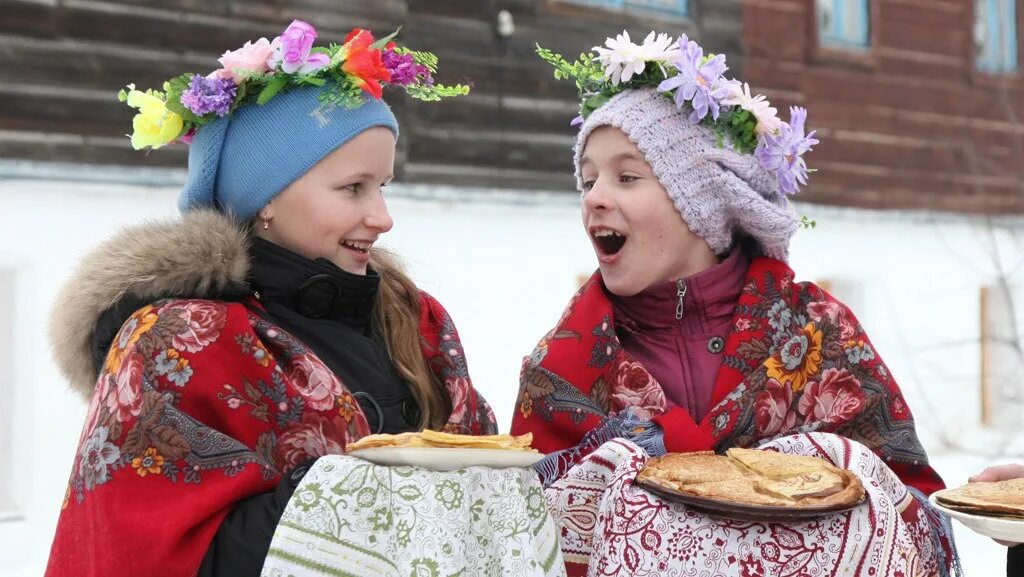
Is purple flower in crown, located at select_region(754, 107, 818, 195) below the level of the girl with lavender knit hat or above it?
above

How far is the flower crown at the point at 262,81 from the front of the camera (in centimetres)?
237

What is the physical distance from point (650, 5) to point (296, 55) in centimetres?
453

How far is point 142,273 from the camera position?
2199 mm

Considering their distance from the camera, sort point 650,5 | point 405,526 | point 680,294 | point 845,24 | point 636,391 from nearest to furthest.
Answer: point 405,526
point 636,391
point 680,294
point 650,5
point 845,24

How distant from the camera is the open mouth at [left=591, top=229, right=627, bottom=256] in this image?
2600 mm

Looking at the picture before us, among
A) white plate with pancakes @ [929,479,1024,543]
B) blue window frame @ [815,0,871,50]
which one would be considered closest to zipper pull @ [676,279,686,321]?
white plate with pancakes @ [929,479,1024,543]

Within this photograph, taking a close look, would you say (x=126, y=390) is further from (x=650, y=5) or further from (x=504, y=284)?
(x=650, y=5)

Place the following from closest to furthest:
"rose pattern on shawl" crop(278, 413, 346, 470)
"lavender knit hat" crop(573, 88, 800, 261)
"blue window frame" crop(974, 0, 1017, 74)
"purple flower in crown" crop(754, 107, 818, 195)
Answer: "rose pattern on shawl" crop(278, 413, 346, 470), "lavender knit hat" crop(573, 88, 800, 261), "purple flower in crown" crop(754, 107, 818, 195), "blue window frame" crop(974, 0, 1017, 74)

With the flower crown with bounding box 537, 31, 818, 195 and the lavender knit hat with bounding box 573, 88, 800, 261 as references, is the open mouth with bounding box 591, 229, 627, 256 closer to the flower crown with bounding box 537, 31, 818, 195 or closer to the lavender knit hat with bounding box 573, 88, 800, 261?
the lavender knit hat with bounding box 573, 88, 800, 261

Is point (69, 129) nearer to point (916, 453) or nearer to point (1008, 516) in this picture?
point (916, 453)

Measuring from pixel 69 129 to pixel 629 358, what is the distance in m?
3.25

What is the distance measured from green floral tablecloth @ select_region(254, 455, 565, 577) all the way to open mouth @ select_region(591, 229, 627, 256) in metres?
0.75

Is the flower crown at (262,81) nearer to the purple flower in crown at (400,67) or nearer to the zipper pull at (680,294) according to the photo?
the purple flower in crown at (400,67)

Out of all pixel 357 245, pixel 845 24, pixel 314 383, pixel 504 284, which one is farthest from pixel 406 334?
pixel 845 24
